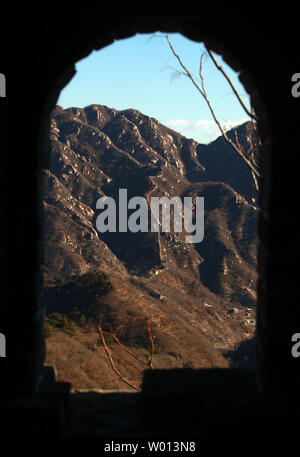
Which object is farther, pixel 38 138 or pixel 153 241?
pixel 153 241

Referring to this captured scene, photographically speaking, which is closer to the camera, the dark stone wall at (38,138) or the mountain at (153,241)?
the dark stone wall at (38,138)

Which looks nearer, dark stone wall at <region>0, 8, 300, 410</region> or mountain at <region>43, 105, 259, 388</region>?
dark stone wall at <region>0, 8, 300, 410</region>

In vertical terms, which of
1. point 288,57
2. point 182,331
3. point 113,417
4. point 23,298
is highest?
point 288,57

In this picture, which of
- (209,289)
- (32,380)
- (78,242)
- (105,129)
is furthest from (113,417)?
(105,129)

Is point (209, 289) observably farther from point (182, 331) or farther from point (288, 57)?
point (288, 57)
